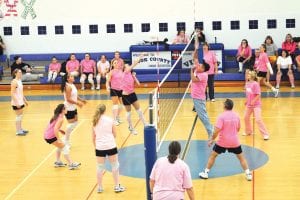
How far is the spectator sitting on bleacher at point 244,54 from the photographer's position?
82.5 feet

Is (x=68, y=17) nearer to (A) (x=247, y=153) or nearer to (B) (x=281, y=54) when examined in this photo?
(B) (x=281, y=54)

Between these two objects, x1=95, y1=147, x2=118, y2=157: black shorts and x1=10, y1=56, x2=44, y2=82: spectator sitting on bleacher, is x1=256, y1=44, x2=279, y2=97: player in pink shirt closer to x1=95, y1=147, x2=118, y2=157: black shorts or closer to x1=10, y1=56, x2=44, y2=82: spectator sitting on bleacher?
x1=10, y1=56, x2=44, y2=82: spectator sitting on bleacher

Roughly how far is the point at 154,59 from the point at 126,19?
2.85 metres

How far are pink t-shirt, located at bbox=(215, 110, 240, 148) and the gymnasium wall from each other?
15.4 meters

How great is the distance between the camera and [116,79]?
16906mm

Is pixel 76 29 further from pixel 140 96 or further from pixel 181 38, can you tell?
pixel 140 96

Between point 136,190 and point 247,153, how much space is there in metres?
3.59

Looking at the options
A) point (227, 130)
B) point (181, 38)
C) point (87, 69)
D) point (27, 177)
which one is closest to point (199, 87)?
point (227, 130)

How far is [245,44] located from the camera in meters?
25.0

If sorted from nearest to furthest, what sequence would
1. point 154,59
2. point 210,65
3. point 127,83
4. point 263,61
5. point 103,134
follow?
point 103,134 < point 127,83 < point 210,65 < point 263,61 < point 154,59

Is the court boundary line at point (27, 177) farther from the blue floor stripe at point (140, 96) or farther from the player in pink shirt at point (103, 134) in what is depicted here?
the blue floor stripe at point (140, 96)

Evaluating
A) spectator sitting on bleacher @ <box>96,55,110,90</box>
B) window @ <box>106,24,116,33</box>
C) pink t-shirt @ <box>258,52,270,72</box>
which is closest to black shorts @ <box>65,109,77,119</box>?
pink t-shirt @ <box>258,52,270,72</box>

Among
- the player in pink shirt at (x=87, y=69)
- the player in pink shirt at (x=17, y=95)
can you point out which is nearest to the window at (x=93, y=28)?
the player in pink shirt at (x=87, y=69)

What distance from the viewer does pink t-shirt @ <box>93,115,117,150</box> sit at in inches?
441
